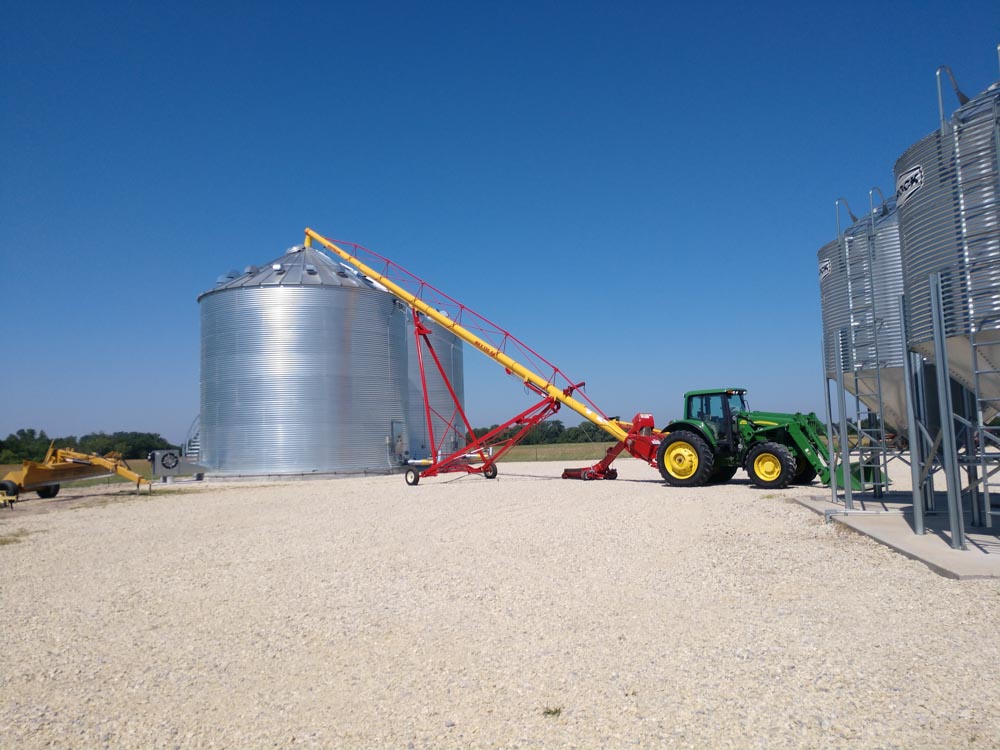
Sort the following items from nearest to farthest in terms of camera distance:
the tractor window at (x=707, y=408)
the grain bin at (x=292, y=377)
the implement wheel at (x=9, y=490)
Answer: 1. the tractor window at (x=707, y=408)
2. the implement wheel at (x=9, y=490)
3. the grain bin at (x=292, y=377)

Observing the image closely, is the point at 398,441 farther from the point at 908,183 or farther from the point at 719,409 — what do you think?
the point at 908,183

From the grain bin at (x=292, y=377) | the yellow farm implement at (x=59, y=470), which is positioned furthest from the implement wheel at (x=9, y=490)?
the grain bin at (x=292, y=377)

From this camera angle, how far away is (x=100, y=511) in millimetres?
18109

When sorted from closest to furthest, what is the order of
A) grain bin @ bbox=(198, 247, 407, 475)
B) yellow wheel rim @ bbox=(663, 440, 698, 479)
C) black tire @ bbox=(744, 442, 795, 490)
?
black tire @ bbox=(744, 442, 795, 490) → yellow wheel rim @ bbox=(663, 440, 698, 479) → grain bin @ bbox=(198, 247, 407, 475)

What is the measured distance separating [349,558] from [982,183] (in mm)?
8503

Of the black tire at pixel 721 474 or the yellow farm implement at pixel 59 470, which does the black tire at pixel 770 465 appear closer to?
the black tire at pixel 721 474

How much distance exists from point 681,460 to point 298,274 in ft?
57.8

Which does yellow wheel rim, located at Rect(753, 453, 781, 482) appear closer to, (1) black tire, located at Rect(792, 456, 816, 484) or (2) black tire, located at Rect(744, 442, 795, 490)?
(2) black tire, located at Rect(744, 442, 795, 490)

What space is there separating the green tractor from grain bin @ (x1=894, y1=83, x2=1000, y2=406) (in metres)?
8.24

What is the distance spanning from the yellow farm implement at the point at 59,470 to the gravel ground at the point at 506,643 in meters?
11.8

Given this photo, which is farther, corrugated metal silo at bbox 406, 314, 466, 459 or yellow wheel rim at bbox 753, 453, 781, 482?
corrugated metal silo at bbox 406, 314, 466, 459

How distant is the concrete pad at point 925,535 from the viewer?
735 centimetres

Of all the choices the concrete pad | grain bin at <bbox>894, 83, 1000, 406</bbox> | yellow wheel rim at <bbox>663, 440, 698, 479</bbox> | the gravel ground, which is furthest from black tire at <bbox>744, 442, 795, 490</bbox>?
grain bin at <bbox>894, 83, 1000, 406</bbox>

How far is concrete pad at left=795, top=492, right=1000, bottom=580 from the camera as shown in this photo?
7.35 meters
